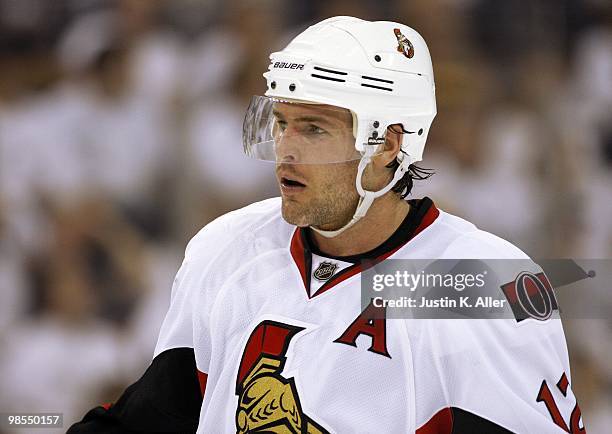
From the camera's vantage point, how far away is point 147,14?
3.98 metres

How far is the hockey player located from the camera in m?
2.17

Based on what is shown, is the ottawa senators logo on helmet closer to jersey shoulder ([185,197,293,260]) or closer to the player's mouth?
the player's mouth

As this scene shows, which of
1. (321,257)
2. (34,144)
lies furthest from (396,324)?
(34,144)

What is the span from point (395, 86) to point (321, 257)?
0.45 m

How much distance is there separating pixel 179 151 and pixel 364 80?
67.2 inches

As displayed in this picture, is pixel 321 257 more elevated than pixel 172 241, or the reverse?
pixel 321 257

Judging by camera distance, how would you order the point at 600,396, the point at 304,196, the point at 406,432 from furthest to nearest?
the point at 600,396 → the point at 304,196 → the point at 406,432

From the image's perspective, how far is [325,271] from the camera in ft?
7.94

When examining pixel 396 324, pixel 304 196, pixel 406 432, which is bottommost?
pixel 406 432

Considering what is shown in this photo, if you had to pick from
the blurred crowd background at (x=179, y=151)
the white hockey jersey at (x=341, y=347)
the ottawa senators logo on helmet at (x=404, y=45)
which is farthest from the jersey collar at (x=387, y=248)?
the blurred crowd background at (x=179, y=151)

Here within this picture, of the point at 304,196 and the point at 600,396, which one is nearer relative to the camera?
the point at 304,196

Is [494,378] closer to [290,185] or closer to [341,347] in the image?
[341,347]

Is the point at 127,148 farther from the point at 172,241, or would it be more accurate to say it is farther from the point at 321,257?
the point at 321,257

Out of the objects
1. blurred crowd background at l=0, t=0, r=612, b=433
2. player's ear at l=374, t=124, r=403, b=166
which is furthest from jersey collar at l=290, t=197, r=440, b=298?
blurred crowd background at l=0, t=0, r=612, b=433
